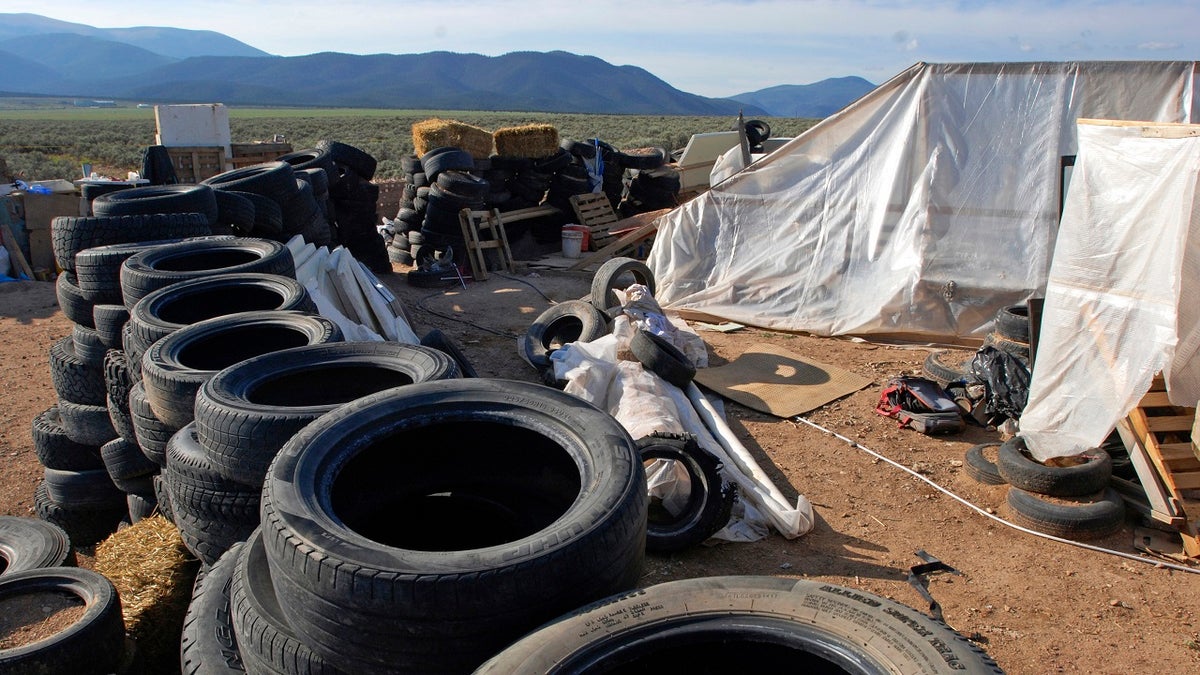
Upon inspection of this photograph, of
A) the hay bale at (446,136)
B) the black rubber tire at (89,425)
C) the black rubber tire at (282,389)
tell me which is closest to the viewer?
the black rubber tire at (282,389)

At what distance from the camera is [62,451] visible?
6281 millimetres

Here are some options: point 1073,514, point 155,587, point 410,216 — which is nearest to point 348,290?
point 155,587

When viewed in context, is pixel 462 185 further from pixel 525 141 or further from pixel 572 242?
pixel 525 141

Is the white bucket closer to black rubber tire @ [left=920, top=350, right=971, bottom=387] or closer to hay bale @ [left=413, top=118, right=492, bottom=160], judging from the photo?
hay bale @ [left=413, top=118, right=492, bottom=160]

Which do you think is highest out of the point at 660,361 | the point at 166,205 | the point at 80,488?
the point at 166,205

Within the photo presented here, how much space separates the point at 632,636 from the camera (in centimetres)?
227

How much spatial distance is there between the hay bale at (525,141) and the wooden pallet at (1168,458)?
1136 centimetres

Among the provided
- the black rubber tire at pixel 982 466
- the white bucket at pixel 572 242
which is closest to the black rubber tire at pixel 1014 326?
the black rubber tire at pixel 982 466

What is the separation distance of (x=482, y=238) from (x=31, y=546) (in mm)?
9856

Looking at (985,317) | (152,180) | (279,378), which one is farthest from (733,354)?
(152,180)

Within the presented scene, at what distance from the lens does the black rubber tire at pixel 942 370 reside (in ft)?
25.6

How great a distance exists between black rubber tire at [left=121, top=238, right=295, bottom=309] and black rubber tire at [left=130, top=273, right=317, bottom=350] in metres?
0.14

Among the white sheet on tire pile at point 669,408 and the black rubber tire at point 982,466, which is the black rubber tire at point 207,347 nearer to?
the white sheet on tire pile at point 669,408

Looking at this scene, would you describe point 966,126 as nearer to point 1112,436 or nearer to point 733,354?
point 733,354
